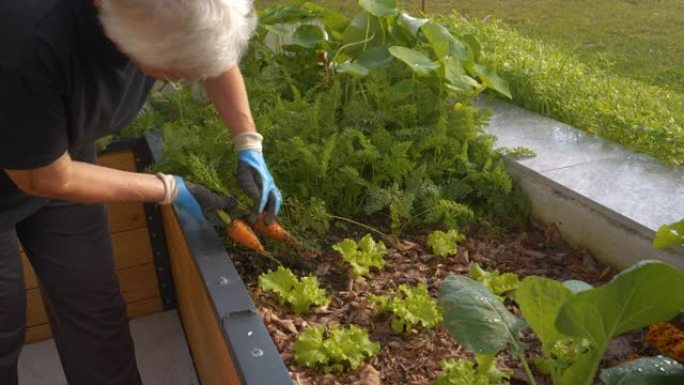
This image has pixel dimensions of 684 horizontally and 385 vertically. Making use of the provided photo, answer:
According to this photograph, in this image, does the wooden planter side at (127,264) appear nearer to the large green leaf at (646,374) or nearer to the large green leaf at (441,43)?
the large green leaf at (441,43)

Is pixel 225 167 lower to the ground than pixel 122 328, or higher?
higher

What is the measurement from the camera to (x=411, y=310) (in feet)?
6.39

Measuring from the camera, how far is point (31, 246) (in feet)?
7.21

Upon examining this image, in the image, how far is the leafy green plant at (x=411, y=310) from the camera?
1.92 m

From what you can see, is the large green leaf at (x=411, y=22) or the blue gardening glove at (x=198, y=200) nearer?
the blue gardening glove at (x=198, y=200)

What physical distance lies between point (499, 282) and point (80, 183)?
3.91 feet

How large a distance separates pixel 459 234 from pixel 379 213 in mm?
329

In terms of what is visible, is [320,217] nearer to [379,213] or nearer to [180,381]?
[379,213]

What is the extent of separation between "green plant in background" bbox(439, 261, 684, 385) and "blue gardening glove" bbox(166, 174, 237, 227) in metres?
0.87

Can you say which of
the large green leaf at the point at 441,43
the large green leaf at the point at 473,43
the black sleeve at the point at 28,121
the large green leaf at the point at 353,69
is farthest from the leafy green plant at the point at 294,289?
the large green leaf at the point at 473,43

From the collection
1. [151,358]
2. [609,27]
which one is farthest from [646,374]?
[609,27]

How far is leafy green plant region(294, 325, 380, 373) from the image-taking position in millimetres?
1789

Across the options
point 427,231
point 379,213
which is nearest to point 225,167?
point 379,213

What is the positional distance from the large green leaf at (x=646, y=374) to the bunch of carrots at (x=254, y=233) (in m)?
1.09
